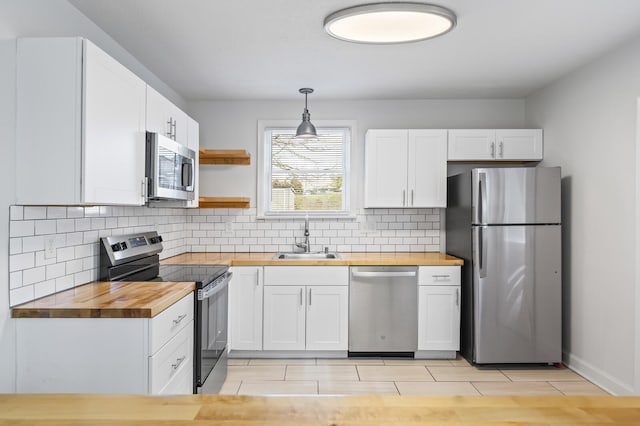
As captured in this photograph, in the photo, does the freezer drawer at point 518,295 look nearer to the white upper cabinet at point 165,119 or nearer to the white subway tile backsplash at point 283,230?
the white subway tile backsplash at point 283,230

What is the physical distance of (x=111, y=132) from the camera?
91.1 inches

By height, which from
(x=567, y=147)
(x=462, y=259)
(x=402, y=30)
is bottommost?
(x=462, y=259)

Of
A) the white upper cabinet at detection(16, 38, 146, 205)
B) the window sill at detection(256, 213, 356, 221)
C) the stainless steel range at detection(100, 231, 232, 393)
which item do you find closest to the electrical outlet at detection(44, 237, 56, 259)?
the white upper cabinet at detection(16, 38, 146, 205)

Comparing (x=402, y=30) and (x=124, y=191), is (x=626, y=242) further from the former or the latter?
(x=124, y=191)

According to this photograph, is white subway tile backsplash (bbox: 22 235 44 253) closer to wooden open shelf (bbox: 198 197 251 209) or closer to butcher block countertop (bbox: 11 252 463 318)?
butcher block countertop (bbox: 11 252 463 318)

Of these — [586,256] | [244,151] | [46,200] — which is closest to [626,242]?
[586,256]

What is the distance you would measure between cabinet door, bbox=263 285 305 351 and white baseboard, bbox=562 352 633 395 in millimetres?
2261

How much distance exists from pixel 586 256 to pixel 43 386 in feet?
12.2

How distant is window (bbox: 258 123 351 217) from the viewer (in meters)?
4.81

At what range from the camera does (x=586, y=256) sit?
12.0 ft

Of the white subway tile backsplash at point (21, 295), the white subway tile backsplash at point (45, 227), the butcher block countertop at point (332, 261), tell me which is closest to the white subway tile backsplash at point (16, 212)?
the white subway tile backsplash at point (45, 227)

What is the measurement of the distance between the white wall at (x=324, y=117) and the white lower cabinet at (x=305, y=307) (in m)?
1.04

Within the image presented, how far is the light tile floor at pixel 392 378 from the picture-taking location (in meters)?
3.41

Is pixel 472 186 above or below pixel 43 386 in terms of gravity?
above
